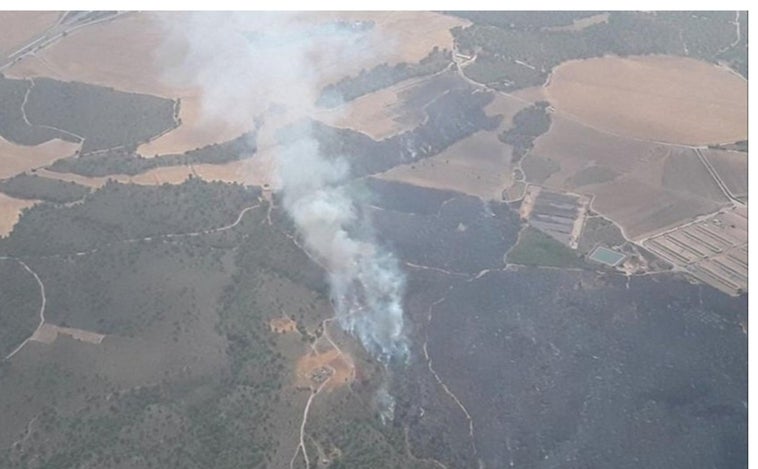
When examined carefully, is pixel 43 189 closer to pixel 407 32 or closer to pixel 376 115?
pixel 376 115

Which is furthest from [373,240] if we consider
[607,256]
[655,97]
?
[655,97]

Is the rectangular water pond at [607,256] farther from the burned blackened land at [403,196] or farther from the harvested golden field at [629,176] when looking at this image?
the burned blackened land at [403,196]

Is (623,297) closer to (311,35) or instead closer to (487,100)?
(487,100)

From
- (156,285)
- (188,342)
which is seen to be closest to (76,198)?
(156,285)

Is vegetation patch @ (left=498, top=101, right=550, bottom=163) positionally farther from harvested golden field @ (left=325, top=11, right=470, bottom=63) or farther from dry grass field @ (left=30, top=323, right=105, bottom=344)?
dry grass field @ (left=30, top=323, right=105, bottom=344)

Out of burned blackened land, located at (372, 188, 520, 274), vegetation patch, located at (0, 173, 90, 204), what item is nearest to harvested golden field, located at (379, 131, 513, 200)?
burned blackened land, located at (372, 188, 520, 274)

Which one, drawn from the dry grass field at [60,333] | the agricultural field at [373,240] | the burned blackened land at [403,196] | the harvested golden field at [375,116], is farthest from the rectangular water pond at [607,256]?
the dry grass field at [60,333]
